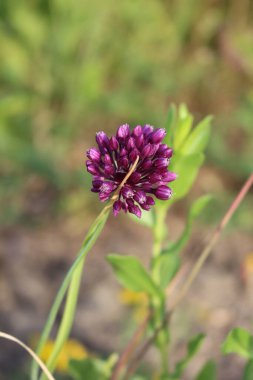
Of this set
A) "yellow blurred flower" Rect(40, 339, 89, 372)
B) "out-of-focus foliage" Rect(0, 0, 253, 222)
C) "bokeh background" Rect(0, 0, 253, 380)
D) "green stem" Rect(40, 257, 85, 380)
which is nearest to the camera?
"green stem" Rect(40, 257, 85, 380)

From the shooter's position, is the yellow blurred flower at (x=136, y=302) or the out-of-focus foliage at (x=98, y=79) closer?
the yellow blurred flower at (x=136, y=302)

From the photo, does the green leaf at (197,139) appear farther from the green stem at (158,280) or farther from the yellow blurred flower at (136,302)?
the yellow blurred flower at (136,302)

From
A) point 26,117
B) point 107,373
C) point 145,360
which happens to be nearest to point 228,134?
point 26,117

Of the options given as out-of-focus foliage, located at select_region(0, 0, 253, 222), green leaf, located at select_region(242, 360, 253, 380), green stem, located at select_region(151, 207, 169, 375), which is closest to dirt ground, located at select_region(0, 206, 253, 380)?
out-of-focus foliage, located at select_region(0, 0, 253, 222)

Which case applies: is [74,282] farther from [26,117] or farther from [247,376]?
[26,117]

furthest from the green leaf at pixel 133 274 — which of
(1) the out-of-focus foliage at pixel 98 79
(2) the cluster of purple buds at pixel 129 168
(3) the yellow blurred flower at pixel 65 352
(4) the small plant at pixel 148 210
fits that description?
(1) the out-of-focus foliage at pixel 98 79

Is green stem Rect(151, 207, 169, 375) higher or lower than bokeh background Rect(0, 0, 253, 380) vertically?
lower

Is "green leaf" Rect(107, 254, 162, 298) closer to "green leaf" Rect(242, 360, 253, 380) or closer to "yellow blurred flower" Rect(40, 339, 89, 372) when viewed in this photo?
"green leaf" Rect(242, 360, 253, 380)
